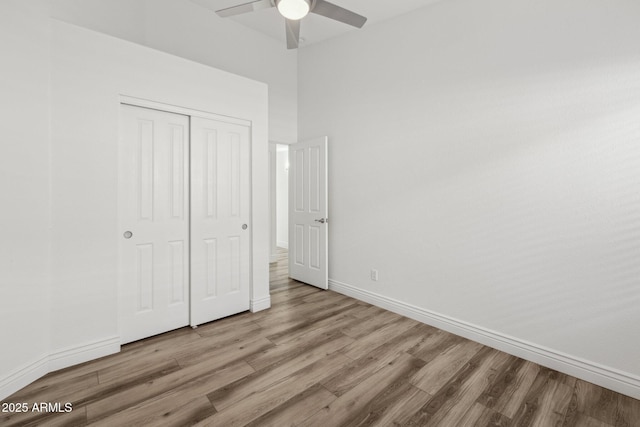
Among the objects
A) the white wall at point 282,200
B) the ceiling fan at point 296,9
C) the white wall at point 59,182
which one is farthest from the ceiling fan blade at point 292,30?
the white wall at point 282,200

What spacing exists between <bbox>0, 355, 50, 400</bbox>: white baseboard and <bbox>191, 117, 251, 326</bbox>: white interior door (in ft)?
3.56

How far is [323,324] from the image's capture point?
9.87ft

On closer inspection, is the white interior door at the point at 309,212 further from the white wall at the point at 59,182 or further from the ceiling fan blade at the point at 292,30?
the white wall at the point at 59,182

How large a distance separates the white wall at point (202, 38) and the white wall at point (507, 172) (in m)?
1.06

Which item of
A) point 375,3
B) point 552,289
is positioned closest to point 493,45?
point 375,3

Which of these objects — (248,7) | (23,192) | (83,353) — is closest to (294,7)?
(248,7)

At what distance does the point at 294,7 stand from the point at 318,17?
1807mm

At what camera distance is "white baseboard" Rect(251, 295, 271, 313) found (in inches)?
129

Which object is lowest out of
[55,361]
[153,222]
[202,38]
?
[55,361]

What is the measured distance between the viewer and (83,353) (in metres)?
2.27

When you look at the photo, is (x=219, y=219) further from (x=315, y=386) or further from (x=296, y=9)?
(x=296, y=9)

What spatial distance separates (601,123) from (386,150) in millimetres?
1844

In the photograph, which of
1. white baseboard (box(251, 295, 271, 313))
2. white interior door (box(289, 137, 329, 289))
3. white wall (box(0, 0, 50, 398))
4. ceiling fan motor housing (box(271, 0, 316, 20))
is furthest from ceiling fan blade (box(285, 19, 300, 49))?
white baseboard (box(251, 295, 271, 313))

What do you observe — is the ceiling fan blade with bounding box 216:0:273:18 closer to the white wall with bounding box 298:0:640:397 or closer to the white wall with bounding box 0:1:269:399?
the white wall with bounding box 0:1:269:399
